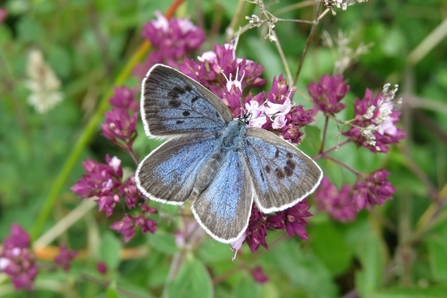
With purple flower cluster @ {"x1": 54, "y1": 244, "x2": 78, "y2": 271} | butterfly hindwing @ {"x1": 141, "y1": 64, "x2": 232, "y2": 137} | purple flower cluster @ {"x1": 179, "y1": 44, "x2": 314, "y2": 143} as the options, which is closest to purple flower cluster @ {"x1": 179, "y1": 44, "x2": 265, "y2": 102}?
purple flower cluster @ {"x1": 179, "y1": 44, "x2": 314, "y2": 143}

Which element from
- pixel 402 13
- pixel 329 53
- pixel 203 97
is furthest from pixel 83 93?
pixel 402 13

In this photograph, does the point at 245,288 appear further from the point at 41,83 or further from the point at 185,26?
the point at 41,83

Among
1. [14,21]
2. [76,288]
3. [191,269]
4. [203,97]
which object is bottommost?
[76,288]

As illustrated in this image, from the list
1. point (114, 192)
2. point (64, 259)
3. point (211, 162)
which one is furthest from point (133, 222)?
point (64, 259)

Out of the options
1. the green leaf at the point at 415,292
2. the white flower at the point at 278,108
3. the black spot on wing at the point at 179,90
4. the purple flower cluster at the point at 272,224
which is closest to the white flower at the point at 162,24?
the black spot on wing at the point at 179,90

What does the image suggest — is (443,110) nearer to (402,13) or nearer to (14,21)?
(402,13)

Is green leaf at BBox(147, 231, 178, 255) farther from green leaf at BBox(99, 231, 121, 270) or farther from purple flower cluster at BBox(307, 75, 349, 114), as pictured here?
purple flower cluster at BBox(307, 75, 349, 114)

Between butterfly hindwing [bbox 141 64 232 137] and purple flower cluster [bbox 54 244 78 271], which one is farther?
purple flower cluster [bbox 54 244 78 271]
